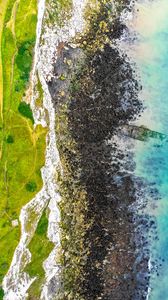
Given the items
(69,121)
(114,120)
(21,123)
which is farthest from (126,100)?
(21,123)

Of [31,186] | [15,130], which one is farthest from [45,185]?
[15,130]

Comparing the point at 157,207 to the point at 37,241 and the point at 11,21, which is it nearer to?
the point at 37,241

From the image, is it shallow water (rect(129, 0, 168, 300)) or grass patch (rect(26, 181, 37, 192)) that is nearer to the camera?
grass patch (rect(26, 181, 37, 192))

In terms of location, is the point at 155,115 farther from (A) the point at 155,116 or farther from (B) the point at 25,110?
(B) the point at 25,110

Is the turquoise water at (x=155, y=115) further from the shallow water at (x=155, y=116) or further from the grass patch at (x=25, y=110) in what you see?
the grass patch at (x=25, y=110)

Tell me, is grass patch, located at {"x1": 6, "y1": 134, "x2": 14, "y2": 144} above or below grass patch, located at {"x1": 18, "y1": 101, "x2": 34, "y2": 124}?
below

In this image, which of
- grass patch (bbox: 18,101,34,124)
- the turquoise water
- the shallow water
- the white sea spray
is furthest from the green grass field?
the turquoise water

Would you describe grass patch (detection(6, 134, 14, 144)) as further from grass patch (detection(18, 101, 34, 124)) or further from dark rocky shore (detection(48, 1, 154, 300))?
dark rocky shore (detection(48, 1, 154, 300))

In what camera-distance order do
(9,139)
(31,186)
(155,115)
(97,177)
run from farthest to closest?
(155,115) < (97,177) < (31,186) < (9,139)
